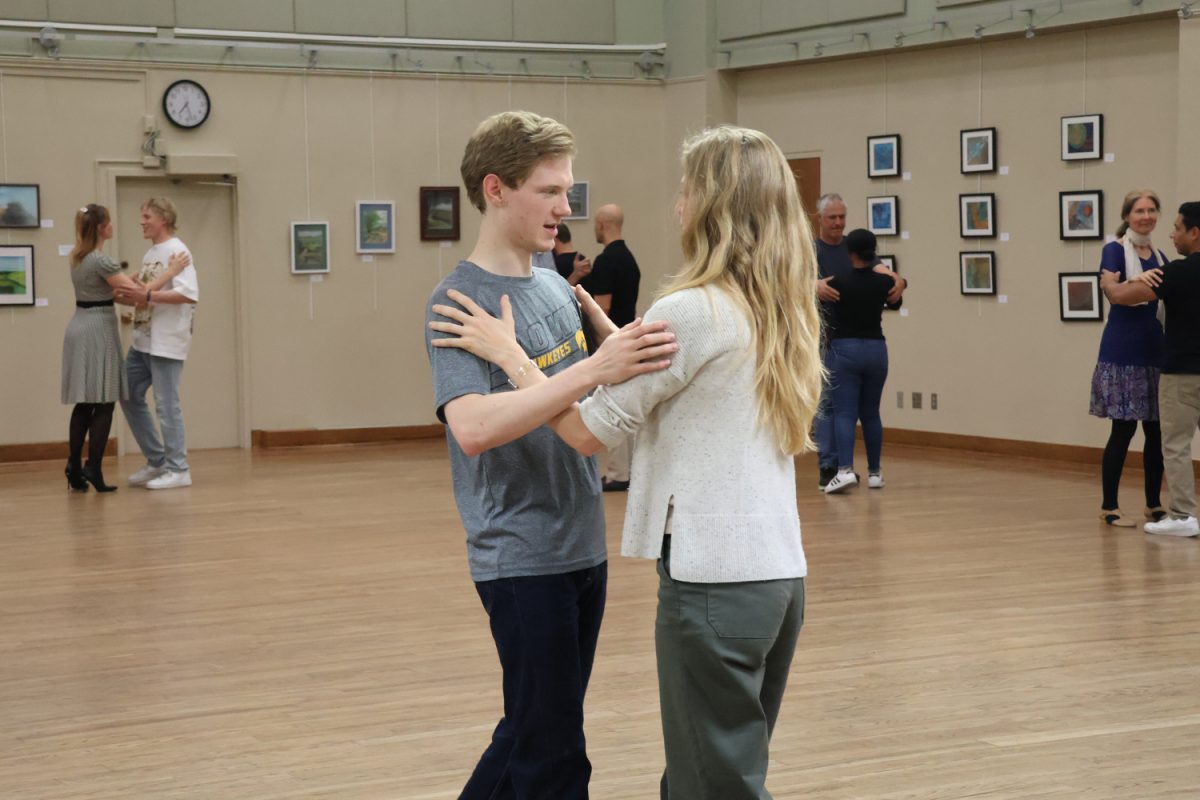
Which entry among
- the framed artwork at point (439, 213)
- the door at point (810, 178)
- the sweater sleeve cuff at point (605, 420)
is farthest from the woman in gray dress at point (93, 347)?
the sweater sleeve cuff at point (605, 420)

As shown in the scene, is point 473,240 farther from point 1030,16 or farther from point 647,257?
point 1030,16

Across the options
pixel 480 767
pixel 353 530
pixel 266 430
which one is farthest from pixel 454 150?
pixel 480 767

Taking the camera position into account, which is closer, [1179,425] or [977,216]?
[1179,425]

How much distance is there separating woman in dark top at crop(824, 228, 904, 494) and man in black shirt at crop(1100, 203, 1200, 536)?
1.97m

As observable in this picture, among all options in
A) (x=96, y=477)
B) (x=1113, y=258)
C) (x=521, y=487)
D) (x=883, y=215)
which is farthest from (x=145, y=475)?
(x=521, y=487)

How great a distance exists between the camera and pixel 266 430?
42.4 ft

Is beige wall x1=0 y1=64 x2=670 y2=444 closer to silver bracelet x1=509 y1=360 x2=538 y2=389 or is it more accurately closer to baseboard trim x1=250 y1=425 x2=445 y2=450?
baseboard trim x1=250 y1=425 x2=445 y2=450

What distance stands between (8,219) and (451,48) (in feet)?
13.3

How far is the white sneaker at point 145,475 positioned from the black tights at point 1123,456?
6.21 m

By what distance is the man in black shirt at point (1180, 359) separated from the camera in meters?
7.61

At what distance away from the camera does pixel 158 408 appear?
33.5ft

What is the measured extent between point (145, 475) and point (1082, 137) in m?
7.17

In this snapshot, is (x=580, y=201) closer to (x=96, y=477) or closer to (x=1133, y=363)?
(x=96, y=477)

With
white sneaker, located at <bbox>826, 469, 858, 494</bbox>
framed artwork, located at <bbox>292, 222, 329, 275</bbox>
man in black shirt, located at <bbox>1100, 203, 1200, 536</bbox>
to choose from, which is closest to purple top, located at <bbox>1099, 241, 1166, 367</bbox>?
man in black shirt, located at <bbox>1100, 203, 1200, 536</bbox>
